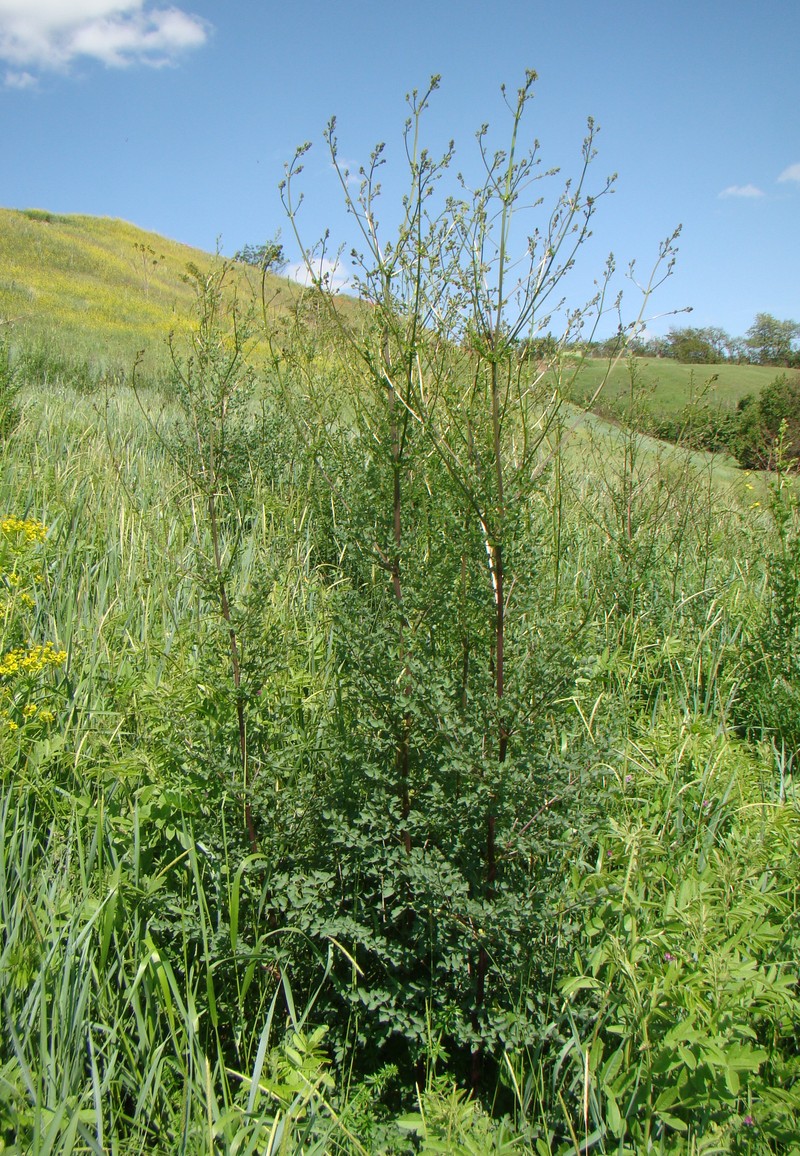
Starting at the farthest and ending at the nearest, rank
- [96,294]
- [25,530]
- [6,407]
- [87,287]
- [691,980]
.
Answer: [87,287]
[96,294]
[6,407]
[25,530]
[691,980]

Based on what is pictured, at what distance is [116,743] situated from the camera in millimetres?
2174

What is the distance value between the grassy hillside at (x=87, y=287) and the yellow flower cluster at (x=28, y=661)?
8621 millimetres

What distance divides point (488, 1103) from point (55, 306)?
22131mm

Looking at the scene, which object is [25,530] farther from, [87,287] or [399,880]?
[87,287]

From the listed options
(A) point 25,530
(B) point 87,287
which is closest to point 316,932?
(A) point 25,530

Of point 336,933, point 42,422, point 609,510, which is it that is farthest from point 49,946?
point 42,422

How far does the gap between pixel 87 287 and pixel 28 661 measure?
85.3 feet

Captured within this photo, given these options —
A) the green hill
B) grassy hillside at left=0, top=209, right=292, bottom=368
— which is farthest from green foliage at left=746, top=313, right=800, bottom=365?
grassy hillside at left=0, top=209, right=292, bottom=368

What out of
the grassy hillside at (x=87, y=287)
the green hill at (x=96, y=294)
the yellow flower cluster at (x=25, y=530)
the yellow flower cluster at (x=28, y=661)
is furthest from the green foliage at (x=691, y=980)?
the grassy hillside at (x=87, y=287)

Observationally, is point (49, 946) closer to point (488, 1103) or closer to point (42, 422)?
point (488, 1103)

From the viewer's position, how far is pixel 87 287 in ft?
78.9

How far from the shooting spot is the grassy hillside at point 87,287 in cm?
1259

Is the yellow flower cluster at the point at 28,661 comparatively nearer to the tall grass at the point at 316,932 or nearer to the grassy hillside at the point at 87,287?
the tall grass at the point at 316,932

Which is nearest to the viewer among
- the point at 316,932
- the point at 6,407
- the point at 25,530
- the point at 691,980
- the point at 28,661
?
the point at 691,980
